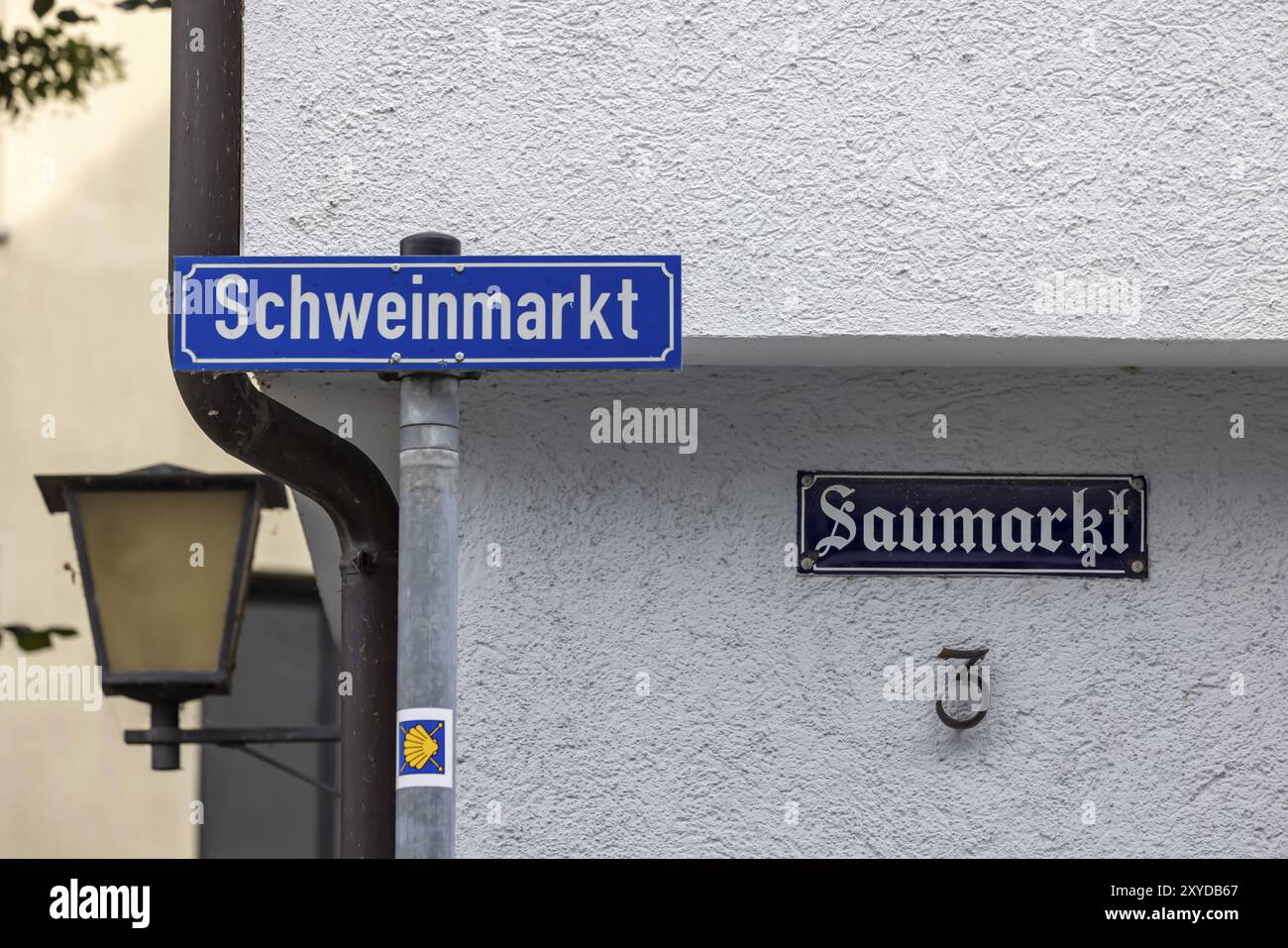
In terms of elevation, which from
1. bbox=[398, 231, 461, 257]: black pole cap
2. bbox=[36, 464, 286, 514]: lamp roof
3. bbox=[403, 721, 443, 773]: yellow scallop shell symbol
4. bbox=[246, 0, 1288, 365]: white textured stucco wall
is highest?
bbox=[246, 0, 1288, 365]: white textured stucco wall

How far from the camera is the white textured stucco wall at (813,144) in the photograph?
451cm

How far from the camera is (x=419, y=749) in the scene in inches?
110

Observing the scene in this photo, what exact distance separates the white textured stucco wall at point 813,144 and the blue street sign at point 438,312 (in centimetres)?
146

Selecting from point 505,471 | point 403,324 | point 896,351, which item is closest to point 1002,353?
point 896,351

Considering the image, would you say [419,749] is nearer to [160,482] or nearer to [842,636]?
[842,636]

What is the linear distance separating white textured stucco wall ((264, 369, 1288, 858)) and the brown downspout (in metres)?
0.31

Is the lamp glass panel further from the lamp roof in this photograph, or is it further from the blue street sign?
the blue street sign

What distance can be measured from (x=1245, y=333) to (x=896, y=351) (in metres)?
0.84

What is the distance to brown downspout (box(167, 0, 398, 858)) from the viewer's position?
14.9 feet

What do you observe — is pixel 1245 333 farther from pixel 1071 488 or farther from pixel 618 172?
pixel 618 172

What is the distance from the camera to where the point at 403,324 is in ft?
9.86
